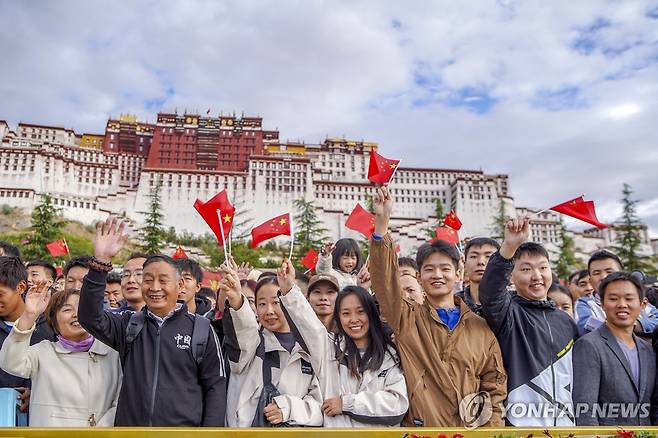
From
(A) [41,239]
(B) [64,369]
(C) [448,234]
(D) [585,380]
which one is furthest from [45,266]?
(A) [41,239]

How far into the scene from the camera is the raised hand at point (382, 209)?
2930 millimetres

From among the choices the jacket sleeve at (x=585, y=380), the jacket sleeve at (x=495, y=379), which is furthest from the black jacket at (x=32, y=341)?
the jacket sleeve at (x=585, y=380)

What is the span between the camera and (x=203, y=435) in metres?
2.03

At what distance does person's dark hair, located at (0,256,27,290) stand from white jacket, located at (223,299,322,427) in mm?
1536

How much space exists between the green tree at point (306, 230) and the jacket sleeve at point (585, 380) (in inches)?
1182

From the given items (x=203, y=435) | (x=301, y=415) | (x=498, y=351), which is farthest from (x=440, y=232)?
(x=203, y=435)

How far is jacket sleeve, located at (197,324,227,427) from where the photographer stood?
2834 millimetres

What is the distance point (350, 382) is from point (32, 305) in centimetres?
181

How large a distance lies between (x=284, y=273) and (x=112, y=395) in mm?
1263

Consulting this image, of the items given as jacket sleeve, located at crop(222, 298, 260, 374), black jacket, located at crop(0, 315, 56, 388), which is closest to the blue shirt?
jacket sleeve, located at crop(222, 298, 260, 374)

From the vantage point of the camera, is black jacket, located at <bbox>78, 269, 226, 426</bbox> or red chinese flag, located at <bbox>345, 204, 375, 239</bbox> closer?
black jacket, located at <bbox>78, 269, 226, 426</bbox>

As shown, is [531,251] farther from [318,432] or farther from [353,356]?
[318,432]

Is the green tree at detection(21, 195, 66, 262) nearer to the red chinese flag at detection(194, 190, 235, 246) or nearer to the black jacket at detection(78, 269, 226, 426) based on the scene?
the red chinese flag at detection(194, 190, 235, 246)

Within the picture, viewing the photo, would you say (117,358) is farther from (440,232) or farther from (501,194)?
(501,194)
